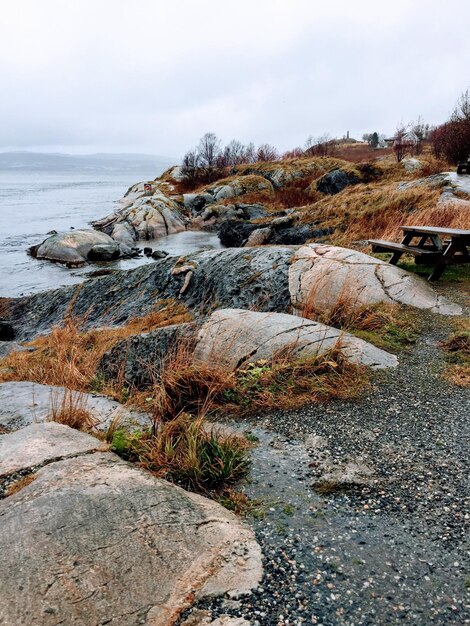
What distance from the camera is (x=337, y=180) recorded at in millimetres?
28953

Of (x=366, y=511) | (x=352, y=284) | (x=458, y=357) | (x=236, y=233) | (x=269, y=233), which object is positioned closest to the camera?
(x=366, y=511)

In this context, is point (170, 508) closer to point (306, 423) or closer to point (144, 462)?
point (144, 462)

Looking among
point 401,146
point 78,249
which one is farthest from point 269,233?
point 401,146

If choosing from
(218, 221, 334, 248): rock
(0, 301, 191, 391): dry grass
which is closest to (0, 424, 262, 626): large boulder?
(0, 301, 191, 391): dry grass

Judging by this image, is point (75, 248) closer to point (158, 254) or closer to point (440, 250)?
point (158, 254)

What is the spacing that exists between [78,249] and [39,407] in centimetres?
1987

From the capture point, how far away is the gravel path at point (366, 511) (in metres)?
2.56

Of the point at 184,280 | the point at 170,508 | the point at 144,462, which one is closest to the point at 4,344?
the point at 184,280

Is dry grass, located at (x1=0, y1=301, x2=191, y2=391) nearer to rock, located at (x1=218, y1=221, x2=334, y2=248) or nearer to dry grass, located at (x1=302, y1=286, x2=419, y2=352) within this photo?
dry grass, located at (x1=302, y1=286, x2=419, y2=352)

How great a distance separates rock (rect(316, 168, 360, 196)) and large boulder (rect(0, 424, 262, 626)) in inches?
1085

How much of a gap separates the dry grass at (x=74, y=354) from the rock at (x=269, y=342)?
179 cm

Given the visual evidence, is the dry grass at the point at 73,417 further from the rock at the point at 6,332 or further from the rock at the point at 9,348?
the rock at the point at 6,332

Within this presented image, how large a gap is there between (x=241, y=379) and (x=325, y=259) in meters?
4.66

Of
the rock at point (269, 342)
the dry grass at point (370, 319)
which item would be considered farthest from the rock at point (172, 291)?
the rock at point (269, 342)
